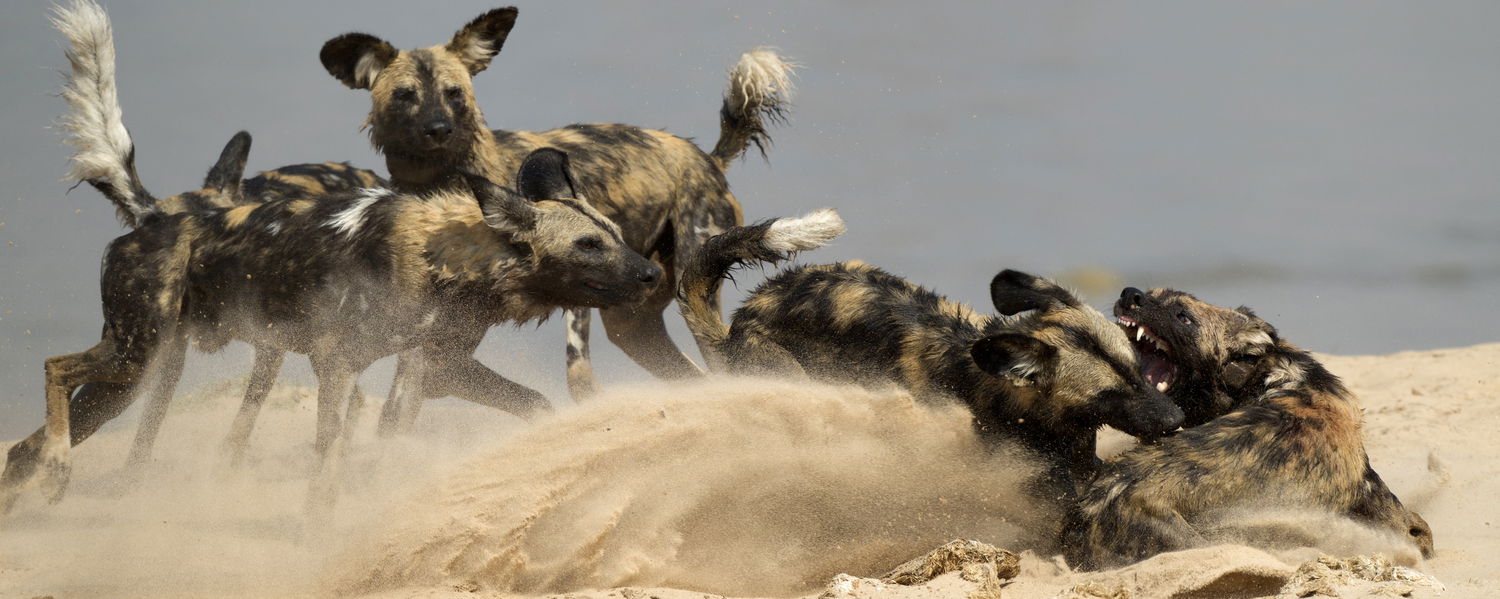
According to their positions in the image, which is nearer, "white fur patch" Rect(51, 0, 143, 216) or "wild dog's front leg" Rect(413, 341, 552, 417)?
"wild dog's front leg" Rect(413, 341, 552, 417)

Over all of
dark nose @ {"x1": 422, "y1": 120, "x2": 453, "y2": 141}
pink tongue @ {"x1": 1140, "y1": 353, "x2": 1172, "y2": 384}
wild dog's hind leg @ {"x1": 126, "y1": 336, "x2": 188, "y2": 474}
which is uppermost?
dark nose @ {"x1": 422, "y1": 120, "x2": 453, "y2": 141}

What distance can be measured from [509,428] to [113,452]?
170 inches

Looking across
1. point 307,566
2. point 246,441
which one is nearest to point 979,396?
point 307,566

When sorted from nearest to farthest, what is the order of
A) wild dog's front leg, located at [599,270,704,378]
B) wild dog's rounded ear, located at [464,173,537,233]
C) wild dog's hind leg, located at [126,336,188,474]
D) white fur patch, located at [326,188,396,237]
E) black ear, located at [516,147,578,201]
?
wild dog's rounded ear, located at [464,173,537,233] → white fur patch, located at [326,188,396,237] → black ear, located at [516,147,578,201] → wild dog's hind leg, located at [126,336,188,474] → wild dog's front leg, located at [599,270,704,378]

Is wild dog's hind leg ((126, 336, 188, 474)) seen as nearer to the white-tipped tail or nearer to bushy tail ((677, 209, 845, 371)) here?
bushy tail ((677, 209, 845, 371))

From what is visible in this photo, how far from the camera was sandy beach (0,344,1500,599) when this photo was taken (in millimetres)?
5215

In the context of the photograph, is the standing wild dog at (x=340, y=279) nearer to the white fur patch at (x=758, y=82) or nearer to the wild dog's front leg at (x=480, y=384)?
the wild dog's front leg at (x=480, y=384)

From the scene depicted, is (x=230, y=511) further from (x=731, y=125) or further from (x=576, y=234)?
(x=731, y=125)

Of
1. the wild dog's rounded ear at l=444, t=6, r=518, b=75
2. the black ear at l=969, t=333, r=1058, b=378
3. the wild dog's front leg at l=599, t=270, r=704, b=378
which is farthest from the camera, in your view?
the wild dog's front leg at l=599, t=270, r=704, b=378

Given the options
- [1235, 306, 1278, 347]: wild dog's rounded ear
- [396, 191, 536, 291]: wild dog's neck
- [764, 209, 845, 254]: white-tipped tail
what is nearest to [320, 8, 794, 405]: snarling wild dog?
[396, 191, 536, 291]: wild dog's neck

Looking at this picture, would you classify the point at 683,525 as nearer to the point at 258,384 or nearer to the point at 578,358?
the point at 578,358

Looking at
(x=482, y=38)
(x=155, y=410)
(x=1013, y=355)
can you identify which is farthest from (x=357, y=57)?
(x=1013, y=355)

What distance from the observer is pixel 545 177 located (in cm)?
748

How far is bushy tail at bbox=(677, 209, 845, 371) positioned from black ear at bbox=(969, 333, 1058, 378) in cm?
115
